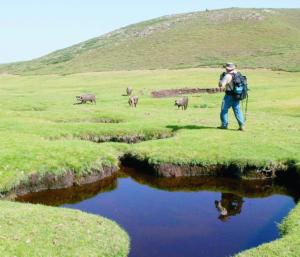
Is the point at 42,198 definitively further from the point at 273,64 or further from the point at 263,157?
the point at 273,64

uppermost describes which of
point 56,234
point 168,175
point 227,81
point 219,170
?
point 227,81

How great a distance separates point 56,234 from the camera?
1572cm


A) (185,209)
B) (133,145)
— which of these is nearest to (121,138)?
(133,145)

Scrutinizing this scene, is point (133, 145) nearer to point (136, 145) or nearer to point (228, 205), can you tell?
point (136, 145)

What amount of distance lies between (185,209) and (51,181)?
276 inches

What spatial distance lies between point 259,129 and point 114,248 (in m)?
21.1

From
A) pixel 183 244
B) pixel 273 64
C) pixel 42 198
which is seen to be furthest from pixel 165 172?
pixel 273 64

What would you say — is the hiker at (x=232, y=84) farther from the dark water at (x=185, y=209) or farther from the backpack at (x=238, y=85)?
the dark water at (x=185, y=209)

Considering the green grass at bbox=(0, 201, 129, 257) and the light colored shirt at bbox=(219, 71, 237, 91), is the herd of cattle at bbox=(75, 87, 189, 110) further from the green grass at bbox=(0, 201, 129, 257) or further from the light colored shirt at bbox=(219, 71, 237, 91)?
the green grass at bbox=(0, 201, 129, 257)

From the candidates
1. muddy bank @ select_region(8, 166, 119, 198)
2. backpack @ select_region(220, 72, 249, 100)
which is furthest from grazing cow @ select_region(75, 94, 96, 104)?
muddy bank @ select_region(8, 166, 119, 198)

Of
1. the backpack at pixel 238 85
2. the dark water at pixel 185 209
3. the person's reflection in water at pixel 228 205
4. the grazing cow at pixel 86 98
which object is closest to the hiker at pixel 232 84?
the backpack at pixel 238 85

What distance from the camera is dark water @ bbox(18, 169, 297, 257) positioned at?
56.9 feet

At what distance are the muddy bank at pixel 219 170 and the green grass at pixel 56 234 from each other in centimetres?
829

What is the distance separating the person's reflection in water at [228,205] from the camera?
20.5 m
